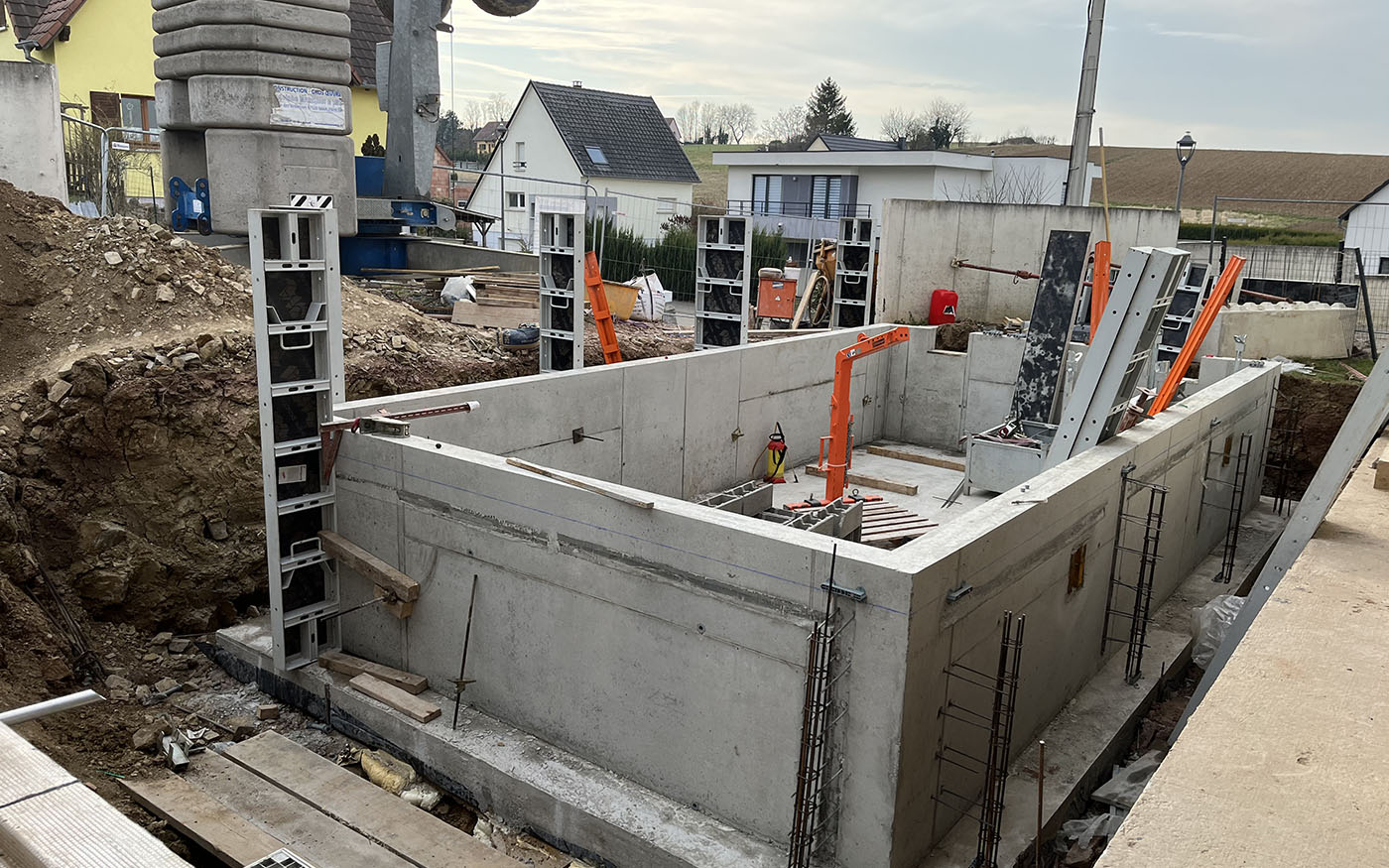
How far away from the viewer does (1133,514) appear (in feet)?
30.9

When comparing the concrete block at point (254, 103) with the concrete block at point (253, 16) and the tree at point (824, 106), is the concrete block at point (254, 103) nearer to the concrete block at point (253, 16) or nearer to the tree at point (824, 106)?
the concrete block at point (253, 16)

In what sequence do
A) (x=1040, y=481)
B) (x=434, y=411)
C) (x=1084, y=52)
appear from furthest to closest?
(x=1084, y=52)
(x=434, y=411)
(x=1040, y=481)

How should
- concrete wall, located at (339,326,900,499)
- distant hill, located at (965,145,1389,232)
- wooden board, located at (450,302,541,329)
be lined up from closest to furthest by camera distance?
concrete wall, located at (339,326,900,499)
wooden board, located at (450,302,541,329)
distant hill, located at (965,145,1389,232)

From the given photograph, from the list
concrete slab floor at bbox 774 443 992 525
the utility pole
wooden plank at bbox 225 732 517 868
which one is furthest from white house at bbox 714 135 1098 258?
wooden plank at bbox 225 732 517 868

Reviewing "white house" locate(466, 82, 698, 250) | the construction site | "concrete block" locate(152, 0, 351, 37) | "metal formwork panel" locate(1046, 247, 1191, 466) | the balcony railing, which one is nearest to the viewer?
the construction site

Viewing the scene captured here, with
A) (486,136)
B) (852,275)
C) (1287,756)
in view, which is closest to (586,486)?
(1287,756)

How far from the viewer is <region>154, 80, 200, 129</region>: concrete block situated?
14.7m

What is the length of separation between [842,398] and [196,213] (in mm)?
9428

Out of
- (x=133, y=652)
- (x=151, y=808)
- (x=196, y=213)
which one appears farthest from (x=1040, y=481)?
(x=196, y=213)

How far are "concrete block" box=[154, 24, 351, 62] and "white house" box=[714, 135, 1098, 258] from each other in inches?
977

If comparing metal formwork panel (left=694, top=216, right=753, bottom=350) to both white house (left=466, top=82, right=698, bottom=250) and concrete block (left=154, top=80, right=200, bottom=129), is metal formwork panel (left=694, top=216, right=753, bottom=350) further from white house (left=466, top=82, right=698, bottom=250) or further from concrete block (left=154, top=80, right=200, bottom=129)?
white house (left=466, top=82, right=698, bottom=250)

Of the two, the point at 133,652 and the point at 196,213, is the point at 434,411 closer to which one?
the point at 133,652

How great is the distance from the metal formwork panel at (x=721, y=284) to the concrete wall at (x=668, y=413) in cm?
142

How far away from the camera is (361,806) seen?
7496mm
